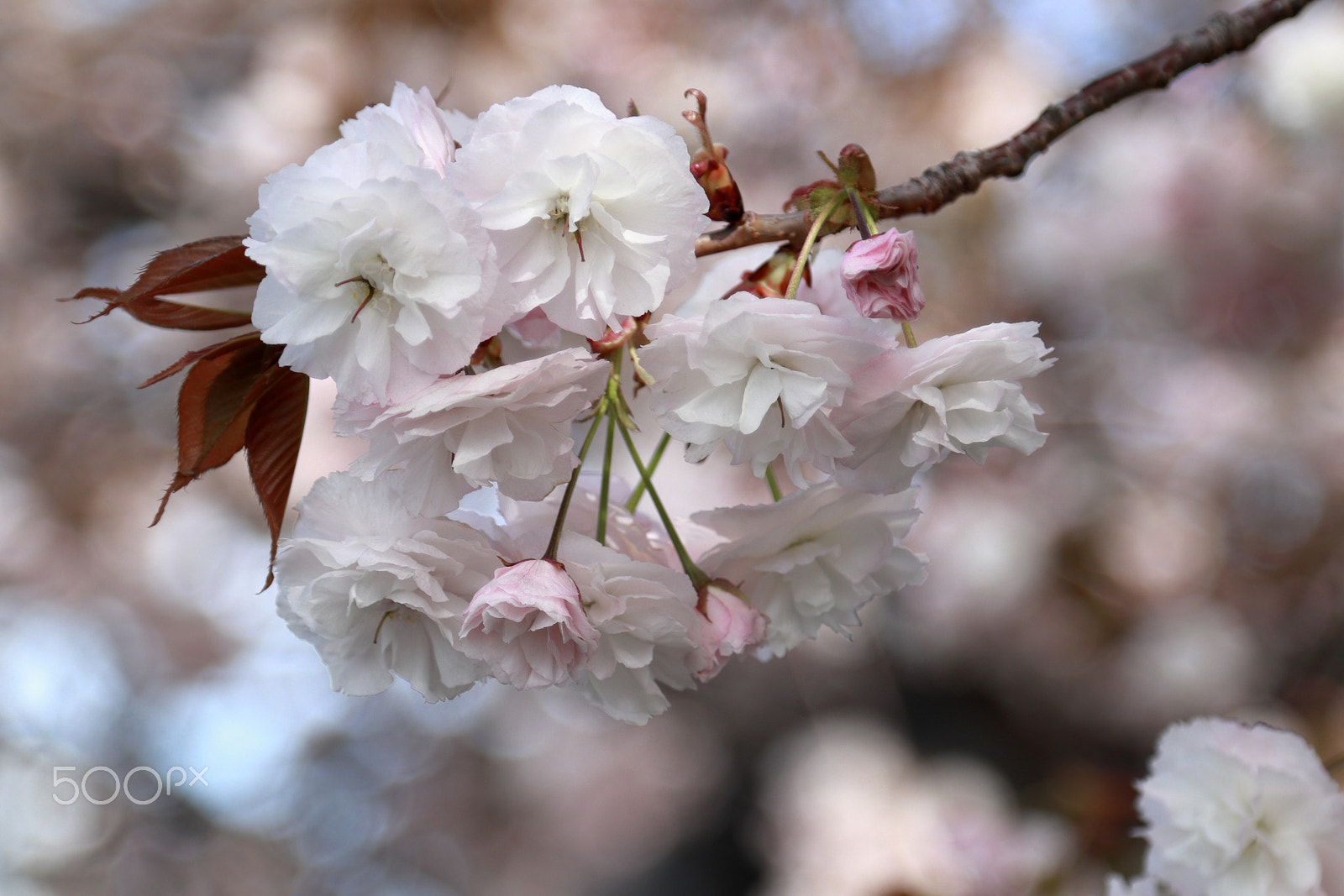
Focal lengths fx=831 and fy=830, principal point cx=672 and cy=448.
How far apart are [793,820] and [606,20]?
251 centimetres

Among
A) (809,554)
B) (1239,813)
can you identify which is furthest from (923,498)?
(809,554)

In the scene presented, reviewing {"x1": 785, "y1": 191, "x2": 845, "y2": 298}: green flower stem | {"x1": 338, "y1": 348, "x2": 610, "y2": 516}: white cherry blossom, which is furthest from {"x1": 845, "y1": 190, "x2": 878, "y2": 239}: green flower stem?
{"x1": 338, "y1": 348, "x2": 610, "y2": 516}: white cherry blossom

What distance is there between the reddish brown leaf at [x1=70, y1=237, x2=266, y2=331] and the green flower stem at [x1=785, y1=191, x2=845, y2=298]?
0.29 m

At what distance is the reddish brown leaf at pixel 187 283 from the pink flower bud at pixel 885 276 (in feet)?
1.04

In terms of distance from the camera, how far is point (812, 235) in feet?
1.46

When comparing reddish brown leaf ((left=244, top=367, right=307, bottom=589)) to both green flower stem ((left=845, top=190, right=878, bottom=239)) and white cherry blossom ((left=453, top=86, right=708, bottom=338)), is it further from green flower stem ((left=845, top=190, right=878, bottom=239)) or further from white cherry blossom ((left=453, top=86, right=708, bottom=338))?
green flower stem ((left=845, top=190, right=878, bottom=239))

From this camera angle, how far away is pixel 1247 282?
213 centimetres

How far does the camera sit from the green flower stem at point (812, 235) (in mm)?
436

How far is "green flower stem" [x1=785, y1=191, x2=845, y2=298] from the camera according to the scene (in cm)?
44

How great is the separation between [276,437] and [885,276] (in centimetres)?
34

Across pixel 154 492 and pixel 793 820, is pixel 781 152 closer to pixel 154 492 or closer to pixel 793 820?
pixel 793 820

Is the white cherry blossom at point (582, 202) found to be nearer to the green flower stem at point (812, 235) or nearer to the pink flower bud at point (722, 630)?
the green flower stem at point (812, 235)

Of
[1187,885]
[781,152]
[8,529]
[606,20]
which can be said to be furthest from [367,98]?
[1187,885]

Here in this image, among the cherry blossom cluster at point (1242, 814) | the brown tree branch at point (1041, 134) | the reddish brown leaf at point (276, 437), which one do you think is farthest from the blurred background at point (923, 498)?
the reddish brown leaf at point (276, 437)
